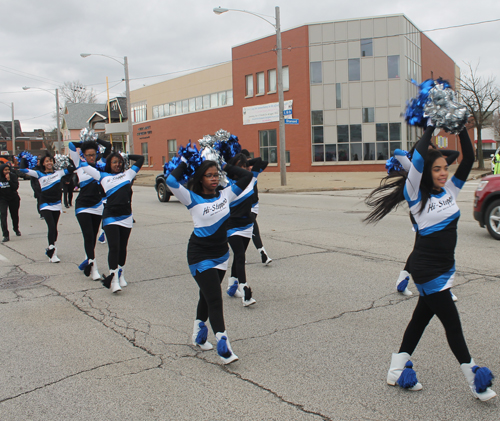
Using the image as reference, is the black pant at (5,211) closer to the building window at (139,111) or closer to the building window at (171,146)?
the building window at (171,146)

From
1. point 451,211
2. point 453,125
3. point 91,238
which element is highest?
point 453,125

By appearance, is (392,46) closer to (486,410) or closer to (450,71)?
(450,71)

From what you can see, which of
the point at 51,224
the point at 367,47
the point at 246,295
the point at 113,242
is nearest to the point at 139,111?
the point at 367,47

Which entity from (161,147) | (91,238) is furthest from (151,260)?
(161,147)

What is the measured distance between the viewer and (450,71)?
4725 cm

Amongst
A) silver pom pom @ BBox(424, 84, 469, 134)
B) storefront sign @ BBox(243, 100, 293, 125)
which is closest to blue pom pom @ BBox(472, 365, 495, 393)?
silver pom pom @ BBox(424, 84, 469, 134)

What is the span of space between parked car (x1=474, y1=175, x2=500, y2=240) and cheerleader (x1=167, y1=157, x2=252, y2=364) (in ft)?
21.9

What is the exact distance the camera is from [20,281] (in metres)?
7.05

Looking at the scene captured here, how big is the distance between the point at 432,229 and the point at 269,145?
112 ft

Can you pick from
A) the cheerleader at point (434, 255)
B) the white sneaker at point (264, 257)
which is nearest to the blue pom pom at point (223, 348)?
the cheerleader at point (434, 255)

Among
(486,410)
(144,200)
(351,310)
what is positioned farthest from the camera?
(144,200)

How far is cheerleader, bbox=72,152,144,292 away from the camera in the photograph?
6.23m

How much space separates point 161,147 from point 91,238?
43.8 meters

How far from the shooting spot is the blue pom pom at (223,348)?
3.87 m
